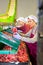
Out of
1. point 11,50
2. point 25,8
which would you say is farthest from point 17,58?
point 25,8

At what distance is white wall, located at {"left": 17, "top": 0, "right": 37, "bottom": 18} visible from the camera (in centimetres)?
147

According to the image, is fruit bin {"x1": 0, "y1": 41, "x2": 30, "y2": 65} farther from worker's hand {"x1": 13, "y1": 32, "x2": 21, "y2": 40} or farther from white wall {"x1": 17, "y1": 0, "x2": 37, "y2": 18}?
white wall {"x1": 17, "y1": 0, "x2": 37, "y2": 18}

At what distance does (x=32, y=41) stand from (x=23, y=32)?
0.13 m

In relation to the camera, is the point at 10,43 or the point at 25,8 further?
the point at 25,8

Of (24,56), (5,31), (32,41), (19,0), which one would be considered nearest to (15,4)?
(19,0)

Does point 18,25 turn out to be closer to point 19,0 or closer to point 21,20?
point 21,20

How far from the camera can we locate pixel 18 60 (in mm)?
1330

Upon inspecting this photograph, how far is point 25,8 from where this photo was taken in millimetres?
1480

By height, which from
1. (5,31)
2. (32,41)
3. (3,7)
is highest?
(3,7)

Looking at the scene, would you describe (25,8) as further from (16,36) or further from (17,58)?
(17,58)

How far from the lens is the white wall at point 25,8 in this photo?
1475 mm

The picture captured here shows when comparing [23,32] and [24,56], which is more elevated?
[23,32]

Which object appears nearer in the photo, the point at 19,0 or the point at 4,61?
the point at 4,61

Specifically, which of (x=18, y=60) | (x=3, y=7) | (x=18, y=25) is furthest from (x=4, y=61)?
(x=3, y=7)
